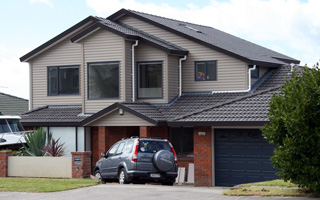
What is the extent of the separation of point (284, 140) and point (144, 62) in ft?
49.5

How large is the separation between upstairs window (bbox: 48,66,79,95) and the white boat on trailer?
3622 mm

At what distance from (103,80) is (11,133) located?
5025 mm

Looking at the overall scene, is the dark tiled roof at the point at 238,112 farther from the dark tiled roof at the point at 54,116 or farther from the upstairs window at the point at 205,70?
the dark tiled roof at the point at 54,116

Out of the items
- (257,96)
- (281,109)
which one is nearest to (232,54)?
(257,96)

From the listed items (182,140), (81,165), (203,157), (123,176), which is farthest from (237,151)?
(81,165)

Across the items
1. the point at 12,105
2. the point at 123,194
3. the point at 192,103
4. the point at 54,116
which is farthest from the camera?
the point at 12,105

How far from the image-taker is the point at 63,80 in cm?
3189

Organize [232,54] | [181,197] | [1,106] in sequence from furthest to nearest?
1. [1,106]
2. [232,54]
3. [181,197]

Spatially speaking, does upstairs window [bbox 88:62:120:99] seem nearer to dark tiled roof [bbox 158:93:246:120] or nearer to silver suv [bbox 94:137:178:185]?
dark tiled roof [bbox 158:93:246:120]

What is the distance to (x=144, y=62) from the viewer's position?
29.3 meters

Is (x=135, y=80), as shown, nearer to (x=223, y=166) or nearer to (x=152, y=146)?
(x=223, y=166)

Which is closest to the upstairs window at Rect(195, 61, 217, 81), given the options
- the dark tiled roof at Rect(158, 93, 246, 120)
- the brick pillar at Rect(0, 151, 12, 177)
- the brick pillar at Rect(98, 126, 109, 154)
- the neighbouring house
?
the neighbouring house

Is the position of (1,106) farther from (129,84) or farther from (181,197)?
(181,197)

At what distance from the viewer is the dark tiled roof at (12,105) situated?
1850 inches
